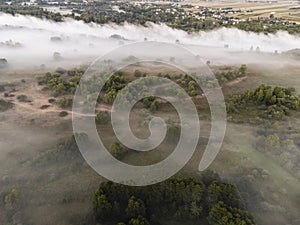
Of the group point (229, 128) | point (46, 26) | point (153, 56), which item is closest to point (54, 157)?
point (229, 128)

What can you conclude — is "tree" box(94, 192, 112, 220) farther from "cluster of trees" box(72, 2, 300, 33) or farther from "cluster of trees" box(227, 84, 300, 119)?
"cluster of trees" box(72, 2, 300, 33)

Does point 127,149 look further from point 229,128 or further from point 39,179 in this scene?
point 229,128

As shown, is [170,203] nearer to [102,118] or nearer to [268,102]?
[102,118]

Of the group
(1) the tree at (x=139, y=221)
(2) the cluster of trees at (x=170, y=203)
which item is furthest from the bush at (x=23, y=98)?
(1) the tree at (x=139, y=221)

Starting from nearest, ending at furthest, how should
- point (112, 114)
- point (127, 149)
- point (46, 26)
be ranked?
point (127, 149), point (112, 114), point (46, 26)

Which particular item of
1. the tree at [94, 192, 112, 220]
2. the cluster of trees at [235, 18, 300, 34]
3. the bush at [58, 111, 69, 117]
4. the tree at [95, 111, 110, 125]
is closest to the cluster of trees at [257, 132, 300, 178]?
the tree at [94, 192, 112, 220]

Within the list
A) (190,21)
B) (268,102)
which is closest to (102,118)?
(268,102)

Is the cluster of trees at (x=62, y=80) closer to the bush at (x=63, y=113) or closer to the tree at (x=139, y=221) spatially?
the bush at (x=63, y=113)
